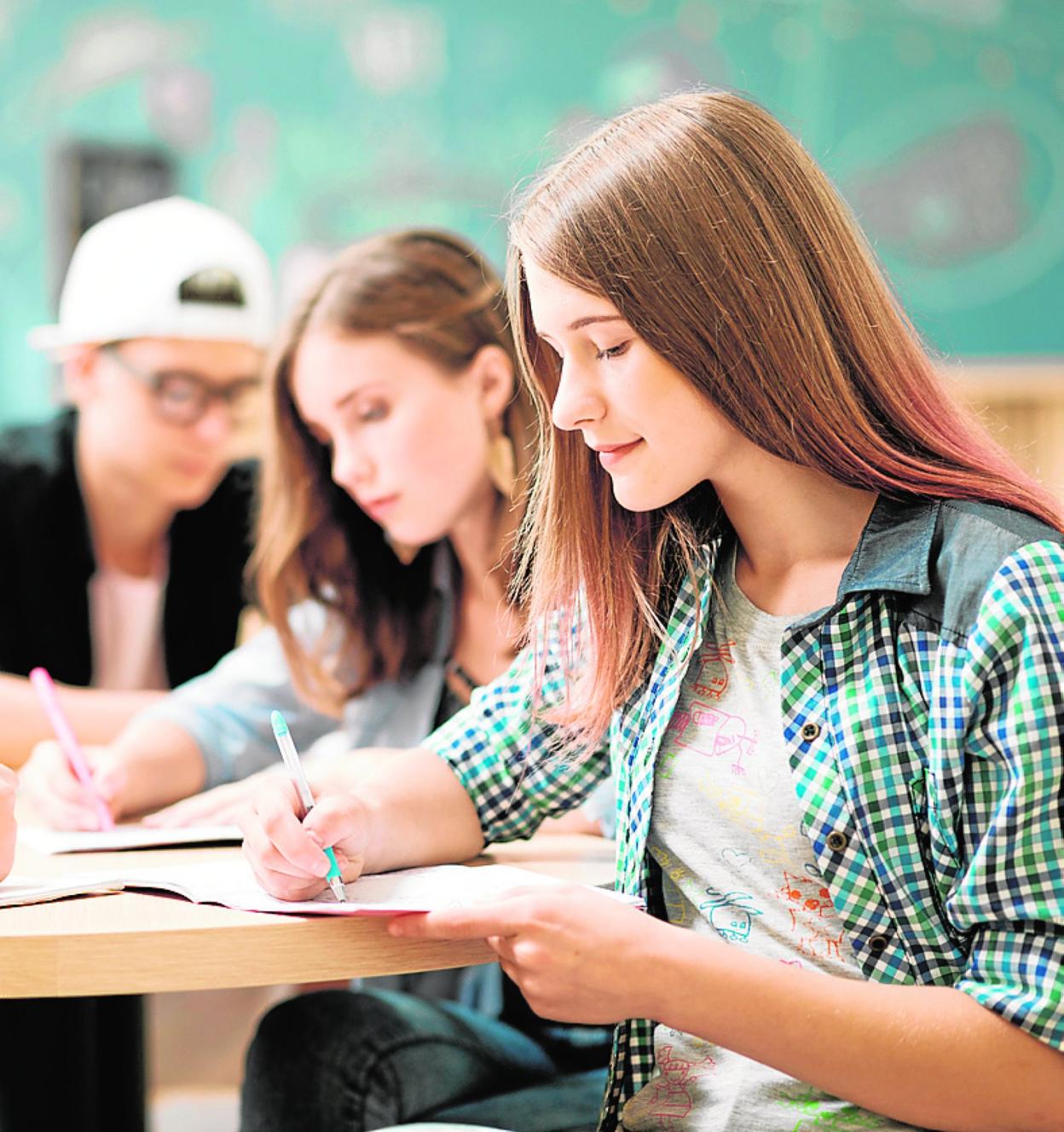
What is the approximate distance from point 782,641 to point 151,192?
8.67 ft

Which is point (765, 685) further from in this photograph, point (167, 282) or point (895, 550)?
point (167, 282)

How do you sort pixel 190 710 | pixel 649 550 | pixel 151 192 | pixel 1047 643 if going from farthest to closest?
pixel 151 192 < pixel 190 710 < pixel 649 550 < pixel 1047 643

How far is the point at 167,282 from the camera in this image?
1878 mm

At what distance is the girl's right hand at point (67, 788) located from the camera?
122cm

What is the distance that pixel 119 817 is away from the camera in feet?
4.21

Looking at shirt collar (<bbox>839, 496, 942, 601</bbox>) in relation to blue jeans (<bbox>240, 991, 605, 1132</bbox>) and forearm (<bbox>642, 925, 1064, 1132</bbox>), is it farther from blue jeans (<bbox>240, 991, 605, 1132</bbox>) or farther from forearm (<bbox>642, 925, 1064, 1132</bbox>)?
blue jeans (<bbox>240, 991, 605, 1132</bbox>)

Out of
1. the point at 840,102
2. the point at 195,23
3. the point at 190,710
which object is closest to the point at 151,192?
the point at 195,23

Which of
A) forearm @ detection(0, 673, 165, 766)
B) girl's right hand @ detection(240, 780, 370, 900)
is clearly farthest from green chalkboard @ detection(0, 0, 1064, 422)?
girl's right hand @ detection(240, 780, 370, 900)

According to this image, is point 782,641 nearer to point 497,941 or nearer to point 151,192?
point 497,941

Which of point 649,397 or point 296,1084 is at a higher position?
point 649,397

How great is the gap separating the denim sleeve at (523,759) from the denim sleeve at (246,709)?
42 centimetres

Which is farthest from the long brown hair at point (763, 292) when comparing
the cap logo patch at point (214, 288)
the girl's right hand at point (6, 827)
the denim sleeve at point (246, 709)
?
the cap logo patch at point (214, 288)

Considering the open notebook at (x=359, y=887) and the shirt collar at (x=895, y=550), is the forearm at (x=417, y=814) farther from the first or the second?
the shirt collar at (x=895, y=550)

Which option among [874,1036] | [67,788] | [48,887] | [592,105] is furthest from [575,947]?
[592,105]
